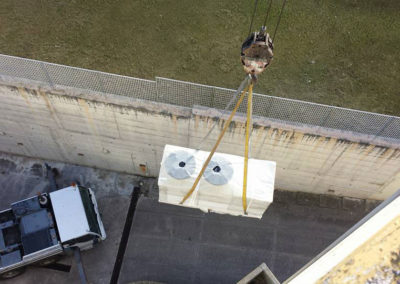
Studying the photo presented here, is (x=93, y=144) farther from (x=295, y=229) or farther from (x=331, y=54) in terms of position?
(x=331, y=54)

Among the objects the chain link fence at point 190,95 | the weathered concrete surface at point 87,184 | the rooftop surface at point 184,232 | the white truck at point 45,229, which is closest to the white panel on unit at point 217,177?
the chain link fence at point 190,95

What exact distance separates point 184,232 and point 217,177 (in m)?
6.94

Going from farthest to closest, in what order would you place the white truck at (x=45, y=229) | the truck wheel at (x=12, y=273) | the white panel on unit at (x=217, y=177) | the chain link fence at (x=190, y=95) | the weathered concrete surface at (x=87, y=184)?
the weathered concrete surface at (x=87, y=184), the truck wheel at (x=12, y=273), the white truck at (x=45, y=229), the chain link fence at (x=190, y=95), the white panel on unit at (x=217, y=177)

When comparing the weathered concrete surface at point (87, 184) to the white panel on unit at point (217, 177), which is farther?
the weathered concrete surface at point (87, 184)

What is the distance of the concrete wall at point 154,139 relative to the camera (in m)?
12.1

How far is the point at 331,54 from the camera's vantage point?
15055mm

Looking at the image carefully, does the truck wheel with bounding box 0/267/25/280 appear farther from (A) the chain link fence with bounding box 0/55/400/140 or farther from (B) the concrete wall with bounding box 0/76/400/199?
(A) the chain link fence with bounding box 0/55/400/140

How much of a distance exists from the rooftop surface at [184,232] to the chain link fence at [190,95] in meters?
4.81

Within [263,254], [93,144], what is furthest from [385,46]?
[93,144]

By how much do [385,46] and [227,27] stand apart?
722 centimetres

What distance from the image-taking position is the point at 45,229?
40.7ft

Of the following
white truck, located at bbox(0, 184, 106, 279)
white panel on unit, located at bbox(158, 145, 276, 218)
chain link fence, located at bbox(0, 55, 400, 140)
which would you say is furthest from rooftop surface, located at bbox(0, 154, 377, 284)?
white panel on unit, located at bbox(158, 145, 276, 218)

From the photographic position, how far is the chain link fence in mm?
11555

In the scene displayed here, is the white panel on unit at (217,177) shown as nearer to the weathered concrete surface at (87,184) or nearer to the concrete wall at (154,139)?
the concrete wall at (154,139)
